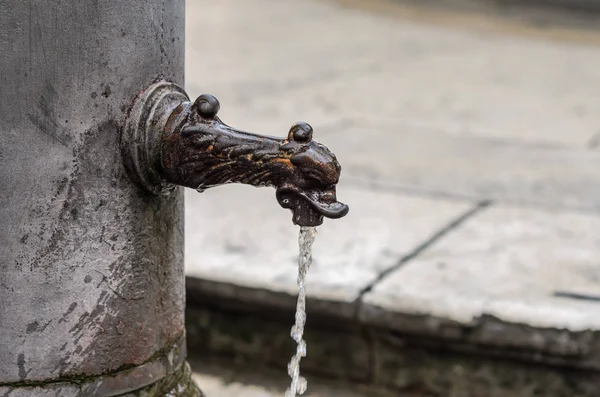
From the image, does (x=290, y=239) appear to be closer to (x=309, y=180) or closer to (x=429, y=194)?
(x=429, y=194)

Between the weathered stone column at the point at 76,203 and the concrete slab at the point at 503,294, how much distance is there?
0.59 metres

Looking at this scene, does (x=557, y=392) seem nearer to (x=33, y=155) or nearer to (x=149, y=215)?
(x=149, y=215)

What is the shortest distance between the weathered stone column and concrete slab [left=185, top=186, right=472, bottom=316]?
55 cm

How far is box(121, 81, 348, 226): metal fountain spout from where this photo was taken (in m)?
1.15

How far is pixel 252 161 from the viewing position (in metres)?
1.17

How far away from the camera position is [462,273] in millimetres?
1894

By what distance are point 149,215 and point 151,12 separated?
0.26 meters

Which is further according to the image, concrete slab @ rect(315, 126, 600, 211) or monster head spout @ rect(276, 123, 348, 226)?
concrete slab @ rect(315, 126, 600, 211)

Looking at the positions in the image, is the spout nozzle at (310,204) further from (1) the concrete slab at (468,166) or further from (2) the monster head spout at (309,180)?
(1) the concrete slab at (468,166)

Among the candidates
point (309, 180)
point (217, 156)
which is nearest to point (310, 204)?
point (309, 180)

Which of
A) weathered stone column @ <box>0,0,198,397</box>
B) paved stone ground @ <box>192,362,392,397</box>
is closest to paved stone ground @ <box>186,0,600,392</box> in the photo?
paved stone ground @ <box>192,362,392,397</box>

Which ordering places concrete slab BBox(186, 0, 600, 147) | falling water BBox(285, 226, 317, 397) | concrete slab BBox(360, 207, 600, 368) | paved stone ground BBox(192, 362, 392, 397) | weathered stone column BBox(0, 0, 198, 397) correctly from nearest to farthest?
weathered stone column BBox(0, 0, 198, 397)
falling water BBox(285, 226, 317, 397)
concrete slab BBox(360, 207, 600, 368)
paved stone ground BBox(192, 362, 392, 397)
concrete slab BBox(186, 0, 600, 147)

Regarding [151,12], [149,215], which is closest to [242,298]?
[149,215]

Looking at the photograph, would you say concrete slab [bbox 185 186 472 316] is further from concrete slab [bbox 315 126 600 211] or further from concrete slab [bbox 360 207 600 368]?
concrete slab [bbox 315 126 600 211]
